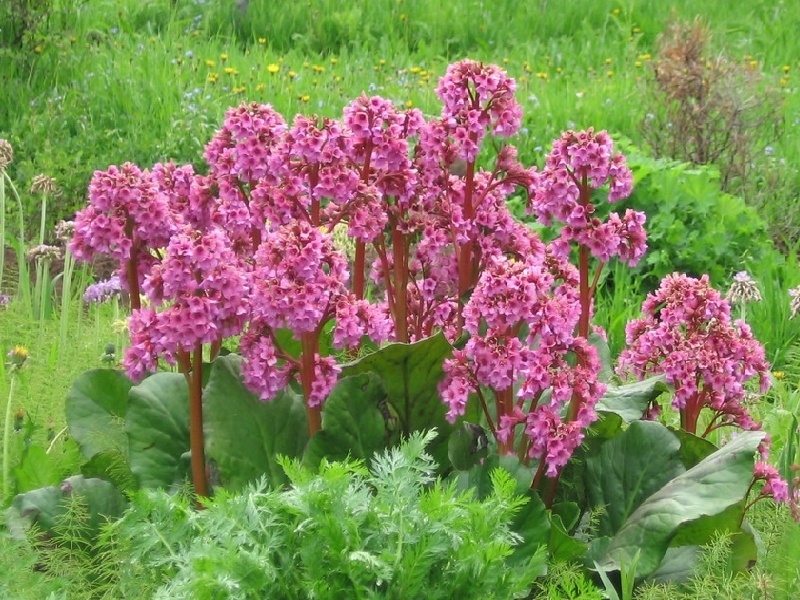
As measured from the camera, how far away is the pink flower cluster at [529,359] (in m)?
2.32

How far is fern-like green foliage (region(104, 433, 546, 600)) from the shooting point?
1996 mm

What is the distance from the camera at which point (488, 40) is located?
9008 mm

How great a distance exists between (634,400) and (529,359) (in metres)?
0.55

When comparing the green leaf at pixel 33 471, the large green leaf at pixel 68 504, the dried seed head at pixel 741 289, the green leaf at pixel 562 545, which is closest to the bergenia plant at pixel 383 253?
the green leaf at pixel 562 545

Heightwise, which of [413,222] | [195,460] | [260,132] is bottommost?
[195,460]

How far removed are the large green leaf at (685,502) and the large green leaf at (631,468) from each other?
0.30 ft

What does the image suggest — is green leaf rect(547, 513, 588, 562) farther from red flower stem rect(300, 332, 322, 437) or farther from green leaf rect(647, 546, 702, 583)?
red flower stem rect(300, 332, 322, 437)

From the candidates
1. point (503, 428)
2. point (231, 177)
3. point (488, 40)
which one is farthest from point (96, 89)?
point (503, 428)

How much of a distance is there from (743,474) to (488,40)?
702cm

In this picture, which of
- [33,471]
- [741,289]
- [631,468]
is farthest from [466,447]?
[741,289]

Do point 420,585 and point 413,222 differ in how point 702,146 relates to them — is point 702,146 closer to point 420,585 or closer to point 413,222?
point 413,222

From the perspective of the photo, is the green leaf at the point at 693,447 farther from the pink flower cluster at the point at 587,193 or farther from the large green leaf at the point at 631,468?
the pink flower cluster at the point at 587,193

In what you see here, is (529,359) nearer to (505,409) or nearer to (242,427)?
(505,409)

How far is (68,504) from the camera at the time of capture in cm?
255
